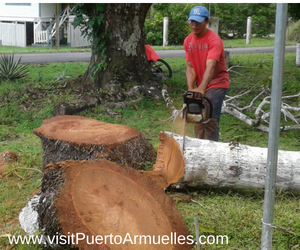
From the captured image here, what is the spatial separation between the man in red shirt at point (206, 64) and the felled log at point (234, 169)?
928mm

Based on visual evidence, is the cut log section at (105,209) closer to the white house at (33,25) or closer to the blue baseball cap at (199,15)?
the blue baseball cap at (199,15)

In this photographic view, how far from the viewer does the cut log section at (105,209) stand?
2.85 m

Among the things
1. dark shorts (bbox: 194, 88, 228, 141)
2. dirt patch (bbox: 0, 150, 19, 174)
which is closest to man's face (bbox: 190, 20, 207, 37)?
dark shorts (bbox: 194, 88, 228, 141)

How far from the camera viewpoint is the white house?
23.3 meters

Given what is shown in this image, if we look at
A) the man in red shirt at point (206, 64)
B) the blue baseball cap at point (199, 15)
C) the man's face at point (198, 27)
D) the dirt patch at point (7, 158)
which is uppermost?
the blue baseball cap at point (199, 15)

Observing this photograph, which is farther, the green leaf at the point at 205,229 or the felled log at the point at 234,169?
the felled log at the point at 234,169

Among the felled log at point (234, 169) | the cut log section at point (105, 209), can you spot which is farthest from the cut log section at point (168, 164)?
the cut log section at point (105, 209)

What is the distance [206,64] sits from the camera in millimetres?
4703

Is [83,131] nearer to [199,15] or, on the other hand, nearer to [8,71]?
[199,15]

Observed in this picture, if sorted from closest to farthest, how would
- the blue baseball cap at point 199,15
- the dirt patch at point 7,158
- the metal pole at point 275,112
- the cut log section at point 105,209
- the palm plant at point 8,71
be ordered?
the metal pole at point 275,112 < the cut log section at point 105,209 < the blue baseball cap at point 199,15 < the dirt patch at point 7,158 < the palm plant at point 8,71

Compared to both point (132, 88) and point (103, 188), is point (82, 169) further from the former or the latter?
point (132, 88)

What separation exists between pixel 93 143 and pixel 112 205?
1.20m

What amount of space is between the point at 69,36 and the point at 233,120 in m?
17.9

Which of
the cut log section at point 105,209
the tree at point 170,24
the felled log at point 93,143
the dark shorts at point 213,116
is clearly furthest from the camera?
the tree at point 170,24
